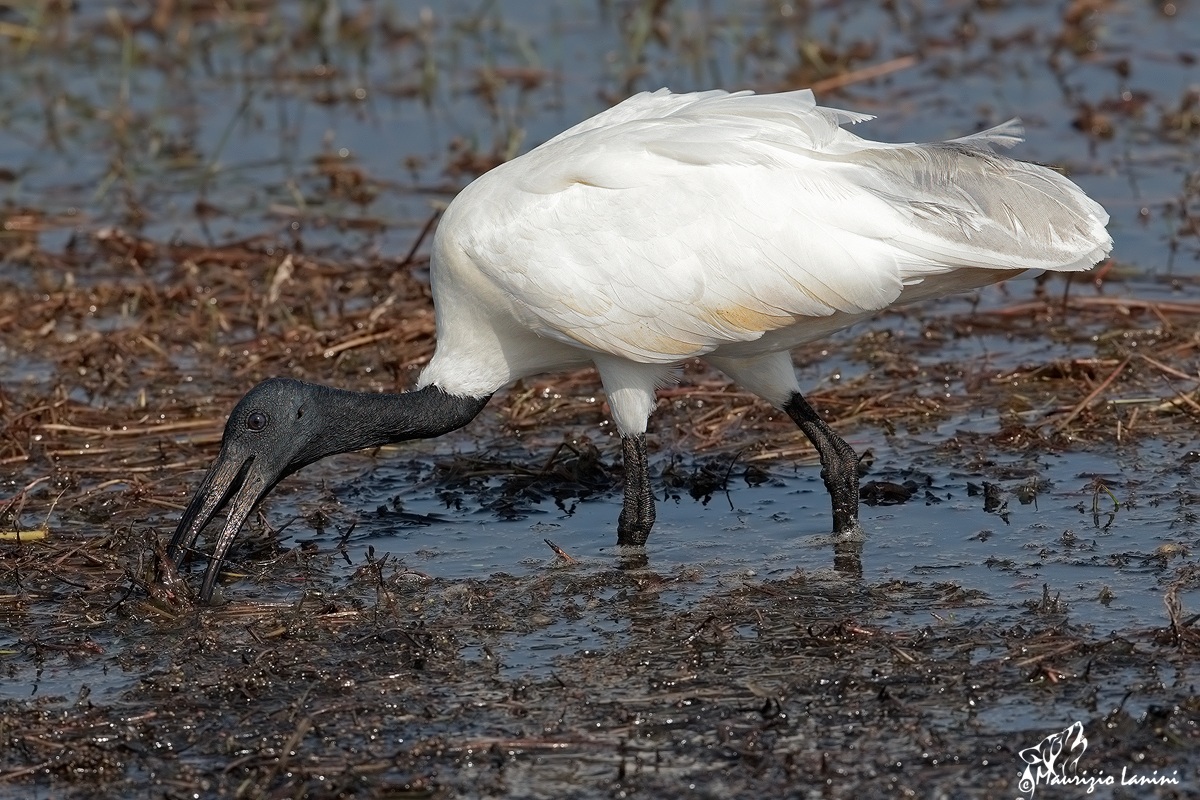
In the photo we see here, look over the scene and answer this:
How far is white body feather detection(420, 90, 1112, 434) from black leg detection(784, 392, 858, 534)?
486 millimetres

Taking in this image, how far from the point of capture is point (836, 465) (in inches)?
282

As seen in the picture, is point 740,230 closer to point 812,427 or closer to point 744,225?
point 744,225

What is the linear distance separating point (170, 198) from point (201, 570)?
18.2 feet

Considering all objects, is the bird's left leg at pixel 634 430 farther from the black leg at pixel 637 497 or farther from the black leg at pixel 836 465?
the black leg at pixel 836 465

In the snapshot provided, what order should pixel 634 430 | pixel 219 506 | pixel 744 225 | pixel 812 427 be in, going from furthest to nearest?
pixel 812 427 < pixel 634 430 < pixel 219 506 < pixel 744 225

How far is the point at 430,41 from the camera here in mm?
14242

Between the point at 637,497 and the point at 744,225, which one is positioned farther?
the point at 637,497

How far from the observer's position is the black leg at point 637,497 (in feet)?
23.3

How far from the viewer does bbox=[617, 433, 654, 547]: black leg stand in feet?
23.3

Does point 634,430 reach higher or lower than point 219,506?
higher

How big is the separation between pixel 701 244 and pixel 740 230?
14 cm

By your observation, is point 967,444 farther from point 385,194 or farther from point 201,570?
point 385,194

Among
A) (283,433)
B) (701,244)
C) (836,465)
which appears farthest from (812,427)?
(283,433)

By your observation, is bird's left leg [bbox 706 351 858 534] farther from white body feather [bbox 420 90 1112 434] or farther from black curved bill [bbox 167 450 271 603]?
black curved bill [bbox 167 450 271 603]
